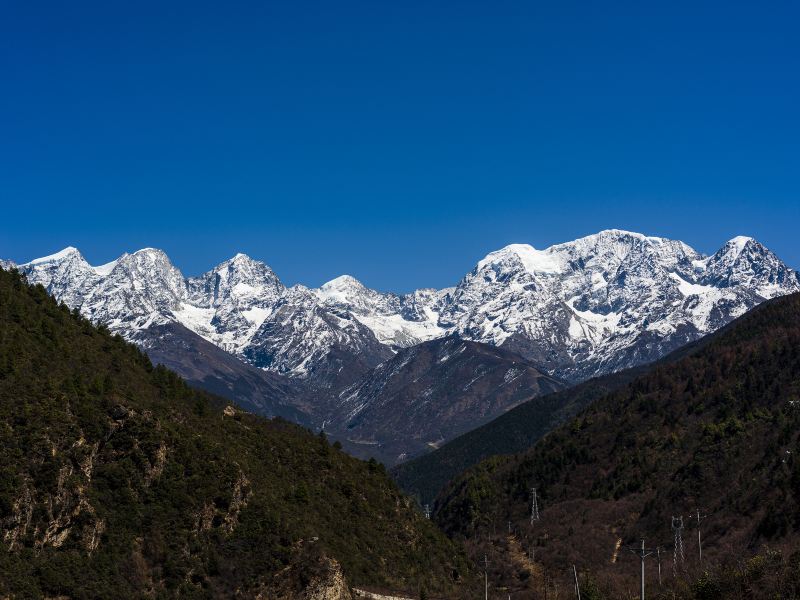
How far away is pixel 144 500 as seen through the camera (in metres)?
117

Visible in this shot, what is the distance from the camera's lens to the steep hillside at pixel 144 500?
→ 342 feet

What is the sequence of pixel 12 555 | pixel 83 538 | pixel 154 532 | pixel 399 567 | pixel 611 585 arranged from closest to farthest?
1. pixel 12 555
2. pixel 83 538
3. pixel 154 532
4. pixel 399 567
5. pixel 611 585

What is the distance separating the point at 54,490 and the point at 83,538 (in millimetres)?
6679

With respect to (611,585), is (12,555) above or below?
above

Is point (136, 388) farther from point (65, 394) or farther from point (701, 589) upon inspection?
point (701, 589)

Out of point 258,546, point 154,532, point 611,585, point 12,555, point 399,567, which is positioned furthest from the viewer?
point 611,585

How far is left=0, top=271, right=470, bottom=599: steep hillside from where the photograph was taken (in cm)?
10425

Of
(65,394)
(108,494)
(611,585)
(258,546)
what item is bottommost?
(611,585)

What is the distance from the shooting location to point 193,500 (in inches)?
4710

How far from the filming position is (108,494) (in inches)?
4488

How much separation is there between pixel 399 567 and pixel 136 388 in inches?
2065

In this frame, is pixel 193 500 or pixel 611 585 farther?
pixel 611 585

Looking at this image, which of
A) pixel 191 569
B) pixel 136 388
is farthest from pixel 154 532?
pixel 136 388

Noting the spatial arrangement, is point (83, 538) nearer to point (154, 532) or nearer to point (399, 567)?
point (154, 532)
